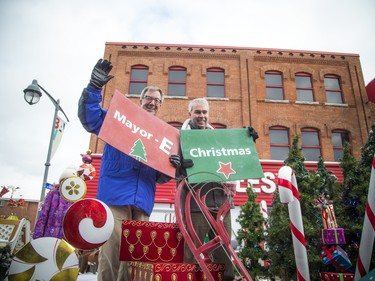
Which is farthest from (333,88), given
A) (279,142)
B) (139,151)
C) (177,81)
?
(139,151)

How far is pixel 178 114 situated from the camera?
13430 millimetres

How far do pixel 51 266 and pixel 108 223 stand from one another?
2.78ft

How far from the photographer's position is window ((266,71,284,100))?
14383 mm

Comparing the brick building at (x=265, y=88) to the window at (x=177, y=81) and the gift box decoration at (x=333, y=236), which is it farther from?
the gift box decoration at (x=333, y=236)

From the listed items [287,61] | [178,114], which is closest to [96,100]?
[178,114]

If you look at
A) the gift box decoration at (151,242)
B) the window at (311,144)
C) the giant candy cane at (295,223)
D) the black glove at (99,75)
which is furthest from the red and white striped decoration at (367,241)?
the window at (311,144)

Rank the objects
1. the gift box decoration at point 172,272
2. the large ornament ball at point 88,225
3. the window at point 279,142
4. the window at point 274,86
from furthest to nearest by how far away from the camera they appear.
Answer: the window at point 274,86 → the window at point 279,142 → the large ornament ball at point 88,225 → the gift box decoration at point 172,272

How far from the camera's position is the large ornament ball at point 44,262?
2.60m

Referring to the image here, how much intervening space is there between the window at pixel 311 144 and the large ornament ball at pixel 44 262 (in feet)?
41.3

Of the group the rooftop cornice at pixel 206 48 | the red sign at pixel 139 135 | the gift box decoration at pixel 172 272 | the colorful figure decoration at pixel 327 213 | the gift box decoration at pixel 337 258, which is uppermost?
the rooftop cornice at pixel 206 48

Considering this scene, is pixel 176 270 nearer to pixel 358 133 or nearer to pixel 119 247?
pixel 119 247

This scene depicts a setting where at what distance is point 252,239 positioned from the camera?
5.65 meters

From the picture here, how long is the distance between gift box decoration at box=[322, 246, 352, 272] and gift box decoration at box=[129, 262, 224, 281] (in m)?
1.91

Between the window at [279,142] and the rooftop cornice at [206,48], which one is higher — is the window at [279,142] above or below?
below
